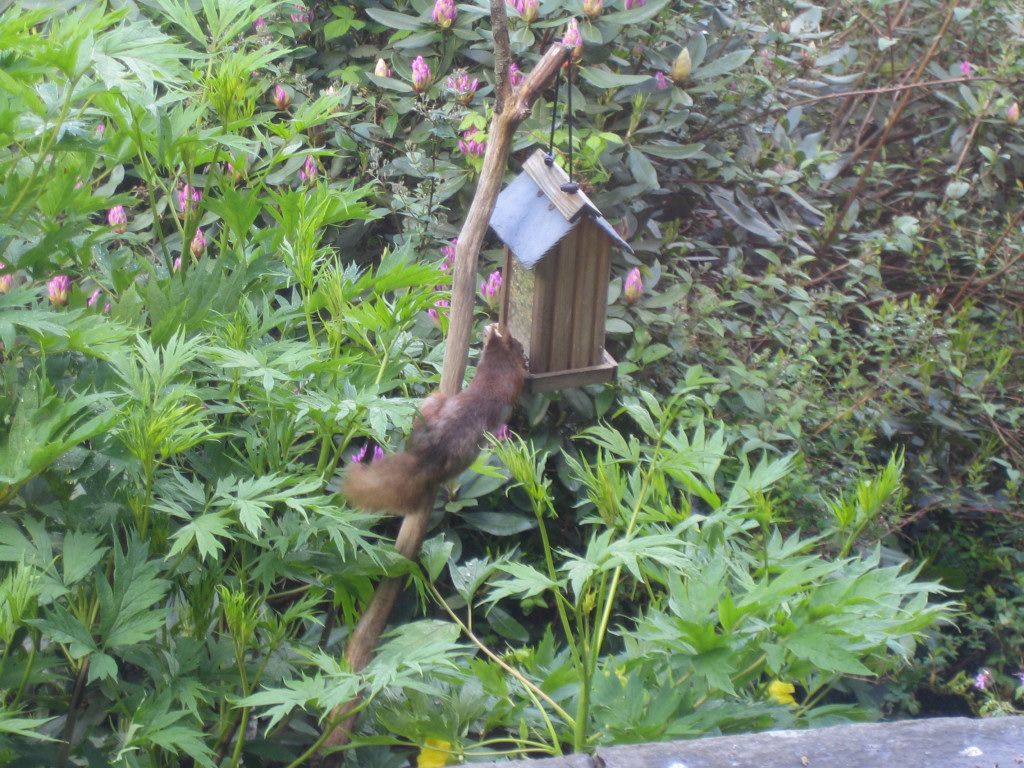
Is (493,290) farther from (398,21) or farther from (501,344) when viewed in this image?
(398,21)

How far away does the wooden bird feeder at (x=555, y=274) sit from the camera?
2002mm

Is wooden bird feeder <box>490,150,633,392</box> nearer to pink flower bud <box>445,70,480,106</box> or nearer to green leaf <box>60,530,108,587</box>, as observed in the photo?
pink flower bud <box>445,70,480,106</box>

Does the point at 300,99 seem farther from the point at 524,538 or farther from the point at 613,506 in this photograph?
the point at 613,506

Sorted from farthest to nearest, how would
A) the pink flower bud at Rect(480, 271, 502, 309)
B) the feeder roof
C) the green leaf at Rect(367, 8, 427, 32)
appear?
1. the green leaf at Rect(367, 8, 427, 32)
2. the pink flower bud at Rect(480, 271, 502, 309)
3. the feeder roof

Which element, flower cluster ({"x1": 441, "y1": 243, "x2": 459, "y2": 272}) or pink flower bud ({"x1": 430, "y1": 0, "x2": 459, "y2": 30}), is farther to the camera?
pink flower bud ({"x1": 430, "y1": 0, "x2": 459, "y2": 30})

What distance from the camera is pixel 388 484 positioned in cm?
180

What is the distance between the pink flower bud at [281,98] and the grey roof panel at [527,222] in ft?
3.65

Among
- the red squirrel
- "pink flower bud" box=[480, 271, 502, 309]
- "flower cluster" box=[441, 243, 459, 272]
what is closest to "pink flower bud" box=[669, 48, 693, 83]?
"flower cluster" box=[441, 243, 459, 272]

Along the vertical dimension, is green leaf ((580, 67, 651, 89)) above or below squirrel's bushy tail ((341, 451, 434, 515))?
above

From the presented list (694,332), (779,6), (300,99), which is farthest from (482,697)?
(779,6)

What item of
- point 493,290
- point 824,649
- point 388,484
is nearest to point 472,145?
point 493,290

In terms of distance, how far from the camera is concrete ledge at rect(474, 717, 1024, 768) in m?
1.36

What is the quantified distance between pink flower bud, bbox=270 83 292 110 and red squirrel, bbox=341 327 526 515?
150 cm

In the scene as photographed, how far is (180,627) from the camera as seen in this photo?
5.67ft
